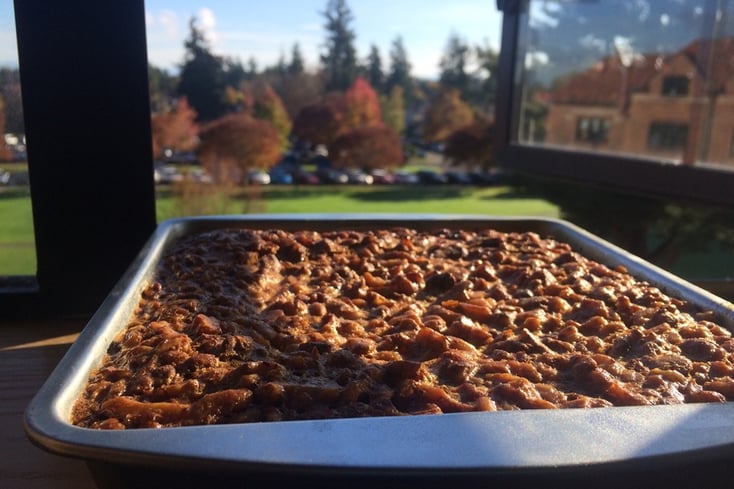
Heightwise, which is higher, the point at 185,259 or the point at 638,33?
the point at 638,33

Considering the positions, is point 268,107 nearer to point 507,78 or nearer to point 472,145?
point 472,145

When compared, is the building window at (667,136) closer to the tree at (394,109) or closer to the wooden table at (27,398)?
the wooden table at (27,398)

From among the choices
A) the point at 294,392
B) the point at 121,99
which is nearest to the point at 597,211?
the point at 121,99

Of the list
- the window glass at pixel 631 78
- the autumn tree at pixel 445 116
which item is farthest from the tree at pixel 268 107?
the window glass at pixel 631 78

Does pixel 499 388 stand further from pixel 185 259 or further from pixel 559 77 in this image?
pixel 559 77

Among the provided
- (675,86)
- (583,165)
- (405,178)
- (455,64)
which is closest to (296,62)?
(405,178)

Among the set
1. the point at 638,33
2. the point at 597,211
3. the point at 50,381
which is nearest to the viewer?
the point at 50,381
